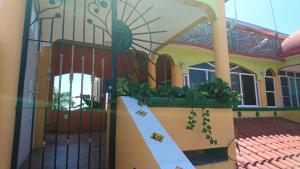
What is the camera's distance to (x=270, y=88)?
1180 cm

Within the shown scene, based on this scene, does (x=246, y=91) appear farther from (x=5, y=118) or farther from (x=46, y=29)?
(x=5, y=118)

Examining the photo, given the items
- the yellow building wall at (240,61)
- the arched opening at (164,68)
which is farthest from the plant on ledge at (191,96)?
the arched opening at (164,68)

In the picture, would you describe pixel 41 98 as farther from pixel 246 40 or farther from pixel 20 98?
pixel 246 40

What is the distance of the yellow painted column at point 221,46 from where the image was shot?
13.0 feet

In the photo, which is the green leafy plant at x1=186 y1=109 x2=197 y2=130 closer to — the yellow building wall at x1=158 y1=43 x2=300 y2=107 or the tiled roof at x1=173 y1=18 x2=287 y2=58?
the yellow building wall at x1=158 y1=43 x2=300 y2=107

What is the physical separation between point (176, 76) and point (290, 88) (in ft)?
25.4

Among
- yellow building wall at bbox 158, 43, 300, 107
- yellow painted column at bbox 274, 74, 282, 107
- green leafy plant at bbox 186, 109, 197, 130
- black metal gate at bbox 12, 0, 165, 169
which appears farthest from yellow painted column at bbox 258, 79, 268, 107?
green leafy plant at bbox 186, 109, 197, 130

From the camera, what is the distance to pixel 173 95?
125 inches

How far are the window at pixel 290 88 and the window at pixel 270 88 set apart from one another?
0.80 m

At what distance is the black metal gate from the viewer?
254 centimetres

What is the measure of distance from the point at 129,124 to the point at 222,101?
1.72 meters

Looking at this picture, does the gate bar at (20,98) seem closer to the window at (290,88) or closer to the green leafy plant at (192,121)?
Answer: the green leafy plant at (192,121)

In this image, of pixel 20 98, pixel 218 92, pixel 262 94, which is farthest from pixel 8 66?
pixel 262 94

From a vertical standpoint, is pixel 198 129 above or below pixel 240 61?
below
